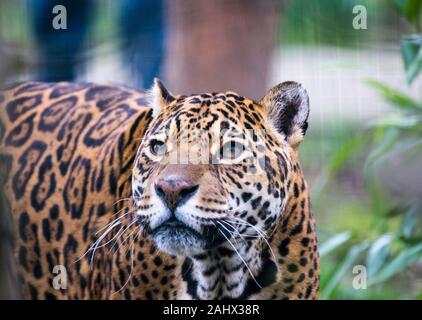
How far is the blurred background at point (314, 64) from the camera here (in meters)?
3.81

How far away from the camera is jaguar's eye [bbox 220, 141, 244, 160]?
2.78 m

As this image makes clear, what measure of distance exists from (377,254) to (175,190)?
1461 mm

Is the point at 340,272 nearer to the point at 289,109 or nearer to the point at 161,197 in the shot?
the point at 289,109

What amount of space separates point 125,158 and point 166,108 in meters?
0.32

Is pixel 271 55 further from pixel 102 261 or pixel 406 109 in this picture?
pixel 102 261

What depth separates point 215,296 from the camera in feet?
9.86

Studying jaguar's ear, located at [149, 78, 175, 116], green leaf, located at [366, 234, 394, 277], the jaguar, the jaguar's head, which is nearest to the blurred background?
green leaf, located at [366, 234, 394, 277]

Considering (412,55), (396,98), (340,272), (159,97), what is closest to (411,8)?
(412,55)

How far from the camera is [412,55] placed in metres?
3.65

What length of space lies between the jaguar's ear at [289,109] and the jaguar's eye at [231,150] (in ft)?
0.54

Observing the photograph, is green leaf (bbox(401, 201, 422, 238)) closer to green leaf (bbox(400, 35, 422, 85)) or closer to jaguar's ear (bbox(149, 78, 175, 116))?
green leaf (bbox(400, 35, 422, 85))

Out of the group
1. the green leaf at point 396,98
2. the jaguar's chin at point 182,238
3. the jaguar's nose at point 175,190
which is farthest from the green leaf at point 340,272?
the jaguar's nose at point 175,190

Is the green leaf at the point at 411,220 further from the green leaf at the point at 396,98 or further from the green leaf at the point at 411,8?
the green leaf at the point at 411,8
